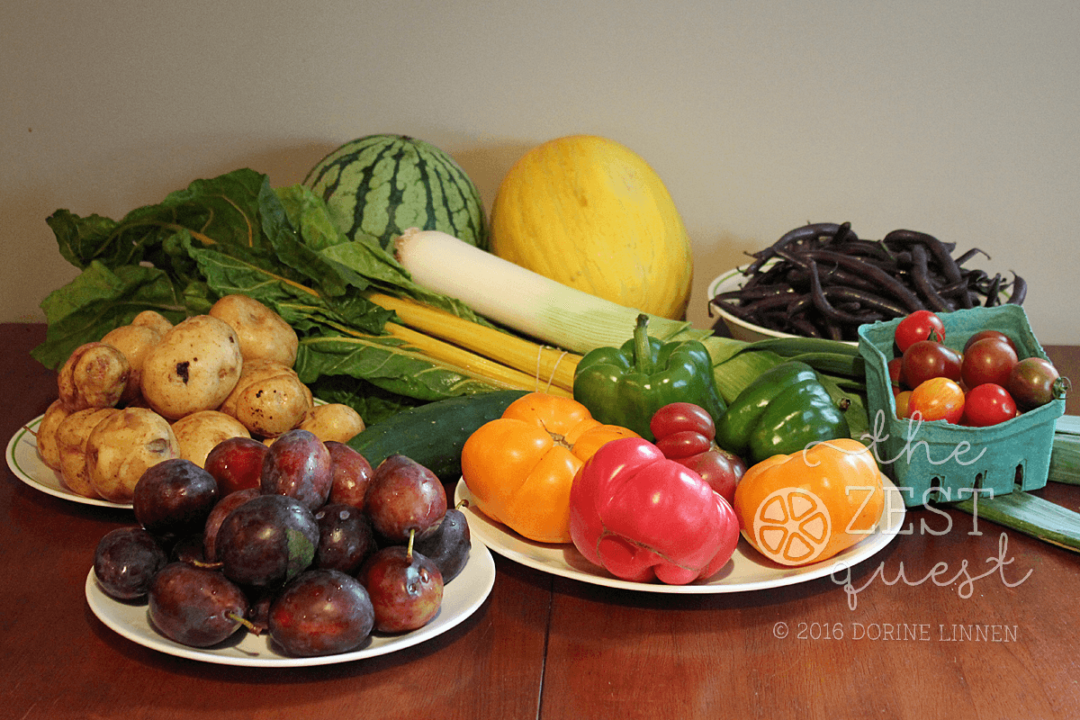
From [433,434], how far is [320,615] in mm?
528

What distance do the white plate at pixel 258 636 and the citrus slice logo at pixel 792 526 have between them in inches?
12.4

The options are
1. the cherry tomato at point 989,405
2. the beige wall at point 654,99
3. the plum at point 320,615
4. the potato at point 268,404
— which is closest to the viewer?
the plum at point 320,615

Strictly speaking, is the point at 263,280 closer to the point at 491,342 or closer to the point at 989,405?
the point at 491,342

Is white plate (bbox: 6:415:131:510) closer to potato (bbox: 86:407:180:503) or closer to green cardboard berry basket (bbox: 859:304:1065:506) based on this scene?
potato (bbox: 86:407:180:503)

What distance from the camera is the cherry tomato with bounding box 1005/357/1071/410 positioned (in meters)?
1.09

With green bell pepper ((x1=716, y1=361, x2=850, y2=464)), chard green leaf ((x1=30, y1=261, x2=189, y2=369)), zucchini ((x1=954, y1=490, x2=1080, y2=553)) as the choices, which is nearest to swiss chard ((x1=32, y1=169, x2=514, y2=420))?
chard green leaf ((x1=30, y1=261, x2=189, y2=369))

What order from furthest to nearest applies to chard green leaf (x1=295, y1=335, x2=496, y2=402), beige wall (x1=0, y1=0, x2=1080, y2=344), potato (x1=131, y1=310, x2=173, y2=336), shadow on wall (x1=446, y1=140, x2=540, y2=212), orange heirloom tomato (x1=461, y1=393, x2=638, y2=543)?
shadow on wall (x1=446, y1=140, x2=540, y2=212) → beige wall (x1=0, y1=0, x2=1080, y2=344) → chard green leaf (x1=295, y1=335, x2=496, y2=402) → potato (x1=131, y1=310, x2=173, y2=336) → orange heirloom tomato (x1=461, y1=393, x2=638, y2=543)

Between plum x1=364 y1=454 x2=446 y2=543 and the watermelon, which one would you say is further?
the watermelon

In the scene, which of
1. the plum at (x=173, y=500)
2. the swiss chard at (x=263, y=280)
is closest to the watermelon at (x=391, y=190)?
the swiss chard at (x=263, y=280)

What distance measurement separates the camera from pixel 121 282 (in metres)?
1.60

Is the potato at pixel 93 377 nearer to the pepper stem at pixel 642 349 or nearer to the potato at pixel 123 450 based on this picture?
the potato at pixel 123 450

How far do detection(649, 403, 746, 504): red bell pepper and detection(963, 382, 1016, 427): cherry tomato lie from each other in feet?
1.03

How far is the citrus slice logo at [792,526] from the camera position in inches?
36.8

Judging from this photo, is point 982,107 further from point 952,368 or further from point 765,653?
point 765,653
